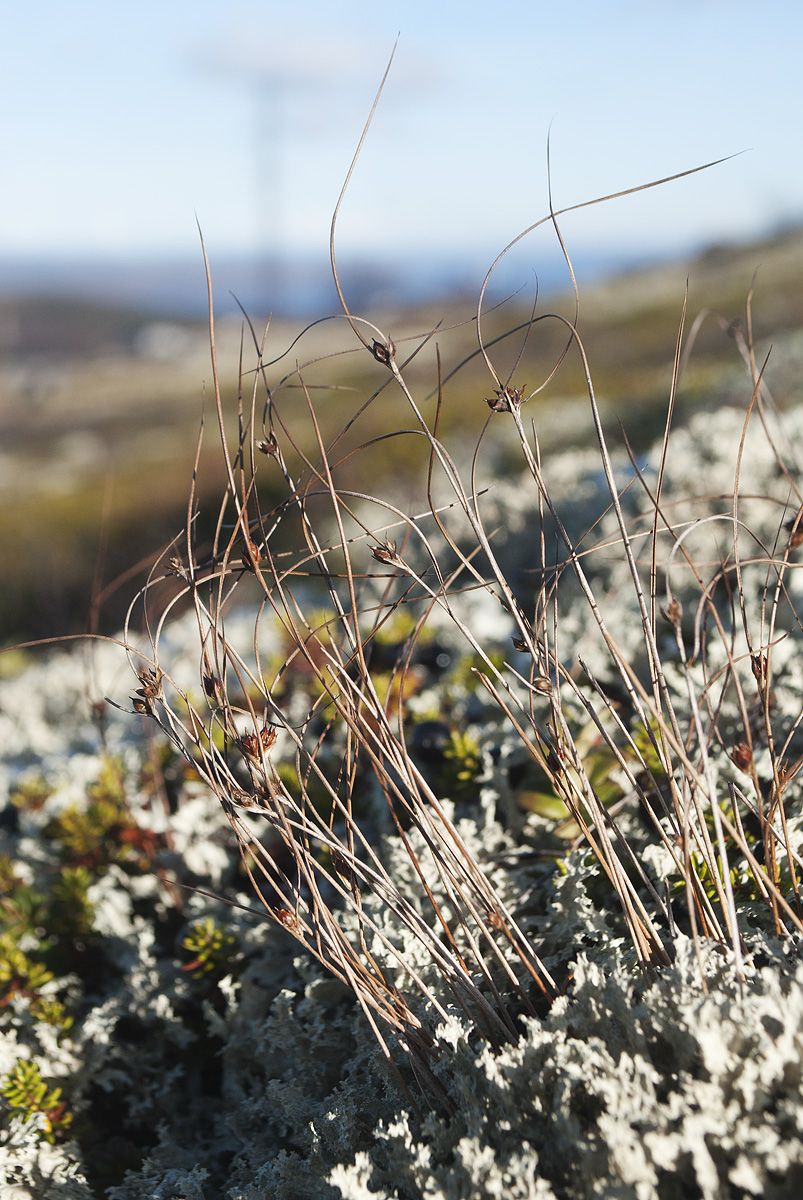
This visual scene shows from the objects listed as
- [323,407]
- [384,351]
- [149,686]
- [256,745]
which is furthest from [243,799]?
[323,407]

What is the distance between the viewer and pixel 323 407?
2103cm

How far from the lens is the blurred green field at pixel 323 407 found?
7.53m

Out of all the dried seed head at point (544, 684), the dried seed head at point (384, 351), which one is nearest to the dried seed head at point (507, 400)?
the dried seed head at point (384, 351)

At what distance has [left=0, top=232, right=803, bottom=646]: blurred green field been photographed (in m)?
7.53

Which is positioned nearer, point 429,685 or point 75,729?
point 429,685

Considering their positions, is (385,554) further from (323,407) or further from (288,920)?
(323,407)

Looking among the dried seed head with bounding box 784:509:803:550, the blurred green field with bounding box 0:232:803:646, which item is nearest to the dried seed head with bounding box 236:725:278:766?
the blurred green field with bounding box 0:232:803:646

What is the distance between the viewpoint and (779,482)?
153 inches

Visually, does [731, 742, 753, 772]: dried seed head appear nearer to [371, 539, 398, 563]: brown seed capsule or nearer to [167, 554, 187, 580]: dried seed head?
[371, 539, 398, 563]: brown seed capsule

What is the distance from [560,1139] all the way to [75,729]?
3.42 m

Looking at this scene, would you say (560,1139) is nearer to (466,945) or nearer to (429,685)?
(466,945)

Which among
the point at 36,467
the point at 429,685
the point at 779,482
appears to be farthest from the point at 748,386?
the point at 36,467

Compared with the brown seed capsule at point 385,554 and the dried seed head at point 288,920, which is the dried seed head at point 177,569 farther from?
the dried seed head at point 288,920

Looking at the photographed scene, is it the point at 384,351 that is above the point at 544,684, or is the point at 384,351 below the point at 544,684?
above
